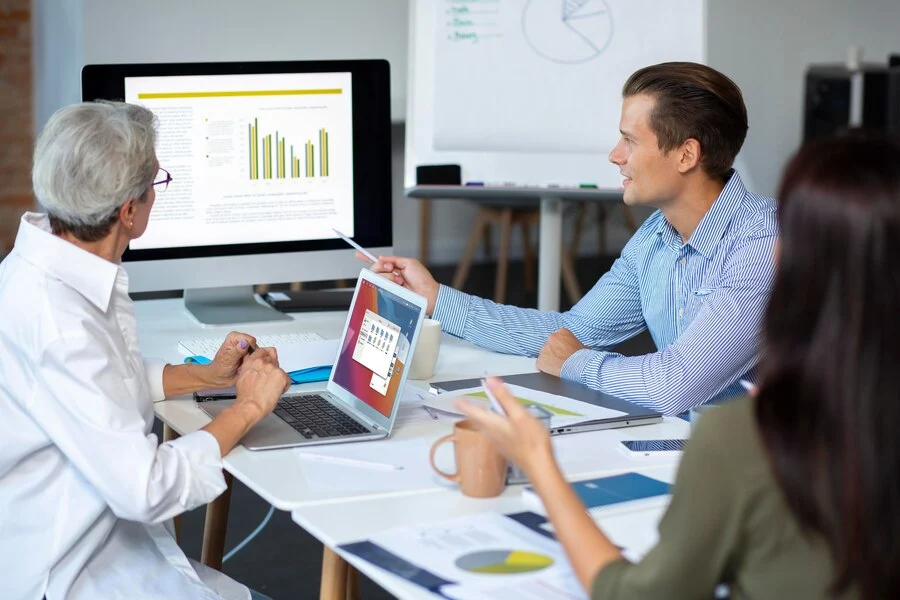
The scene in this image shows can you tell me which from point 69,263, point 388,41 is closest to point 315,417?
point 69,263

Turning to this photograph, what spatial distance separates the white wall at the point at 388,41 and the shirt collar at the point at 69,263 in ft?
8.92

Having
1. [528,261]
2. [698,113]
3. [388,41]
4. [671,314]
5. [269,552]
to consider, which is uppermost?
[388,41]

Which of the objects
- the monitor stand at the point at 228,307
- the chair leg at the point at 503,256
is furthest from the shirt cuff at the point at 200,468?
the chair leg at the point at 503,256

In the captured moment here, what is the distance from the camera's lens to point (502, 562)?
1.12m

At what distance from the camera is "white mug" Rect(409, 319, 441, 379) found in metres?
1.89

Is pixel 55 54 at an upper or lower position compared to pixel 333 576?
upper

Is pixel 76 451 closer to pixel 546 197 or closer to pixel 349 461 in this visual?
pixel 349 461

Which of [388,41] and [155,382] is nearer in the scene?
[155,382]

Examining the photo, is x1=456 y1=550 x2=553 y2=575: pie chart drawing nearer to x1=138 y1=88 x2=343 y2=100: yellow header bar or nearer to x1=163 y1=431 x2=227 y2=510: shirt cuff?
x1=163 y1=431 x2=227 y2=510: shirt cuff

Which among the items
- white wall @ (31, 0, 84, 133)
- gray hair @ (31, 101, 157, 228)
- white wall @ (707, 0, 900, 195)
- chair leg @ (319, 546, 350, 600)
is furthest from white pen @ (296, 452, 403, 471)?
white wall @ (707, 0, 900, 195)

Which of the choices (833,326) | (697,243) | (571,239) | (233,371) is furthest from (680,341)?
(571,239)

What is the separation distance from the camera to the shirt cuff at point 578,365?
1.87 m

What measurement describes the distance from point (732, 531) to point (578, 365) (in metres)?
1.00

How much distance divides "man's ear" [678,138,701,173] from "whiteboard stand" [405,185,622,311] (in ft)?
5.37
